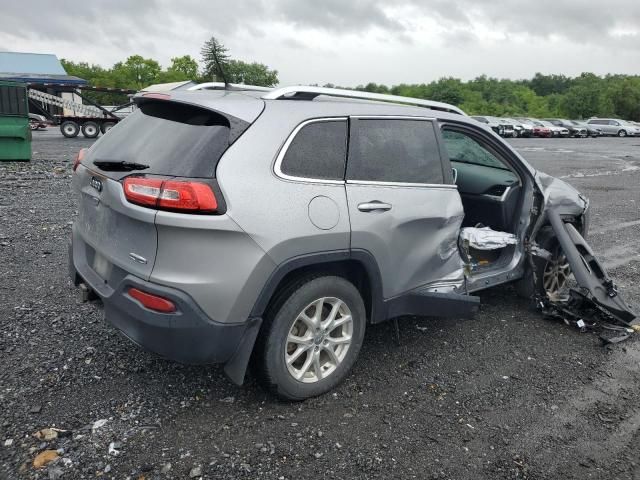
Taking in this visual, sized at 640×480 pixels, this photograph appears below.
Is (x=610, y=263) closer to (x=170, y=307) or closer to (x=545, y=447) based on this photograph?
(x=545, y=447)

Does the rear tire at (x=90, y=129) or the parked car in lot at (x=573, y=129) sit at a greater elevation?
the parked car in lot at (x=573, y=129)

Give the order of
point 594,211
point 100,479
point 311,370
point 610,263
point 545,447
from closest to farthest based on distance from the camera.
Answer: point 100,479, point 545,447, point 311,370, point 610,263, point 594,211

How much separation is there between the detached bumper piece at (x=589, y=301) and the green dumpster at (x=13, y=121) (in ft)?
37.4

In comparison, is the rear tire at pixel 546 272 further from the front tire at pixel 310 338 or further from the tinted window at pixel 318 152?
the tinted window at pixel 318 152

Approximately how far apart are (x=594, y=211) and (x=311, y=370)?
805 cm

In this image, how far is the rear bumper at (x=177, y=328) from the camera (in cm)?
269

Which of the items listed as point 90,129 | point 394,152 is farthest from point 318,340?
point 90,129

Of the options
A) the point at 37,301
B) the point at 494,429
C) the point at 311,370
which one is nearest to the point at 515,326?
the point at 494,429

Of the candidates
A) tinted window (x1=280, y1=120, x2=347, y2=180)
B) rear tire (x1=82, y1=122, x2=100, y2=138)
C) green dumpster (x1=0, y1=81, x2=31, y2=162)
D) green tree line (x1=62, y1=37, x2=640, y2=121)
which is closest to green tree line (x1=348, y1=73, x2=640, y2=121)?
green tree line (x1=62, y1=37, x2=640, y2=121)

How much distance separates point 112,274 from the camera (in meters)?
2.99

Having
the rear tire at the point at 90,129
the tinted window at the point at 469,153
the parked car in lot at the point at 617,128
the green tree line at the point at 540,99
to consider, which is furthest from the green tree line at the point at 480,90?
the tinted window at the point at 469,153

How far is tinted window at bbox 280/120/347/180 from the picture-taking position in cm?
300

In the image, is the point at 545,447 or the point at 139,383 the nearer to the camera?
the point at 545,447

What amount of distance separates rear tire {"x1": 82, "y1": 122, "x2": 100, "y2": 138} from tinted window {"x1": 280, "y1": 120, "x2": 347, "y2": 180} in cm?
2106
